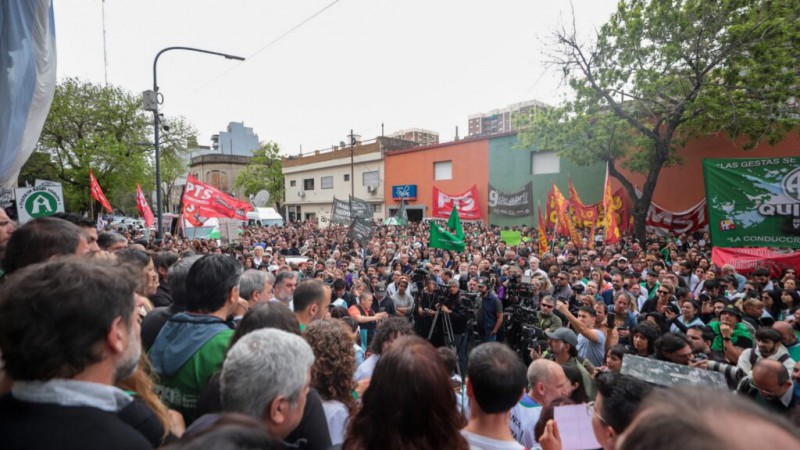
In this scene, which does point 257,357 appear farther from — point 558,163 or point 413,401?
point 558,163

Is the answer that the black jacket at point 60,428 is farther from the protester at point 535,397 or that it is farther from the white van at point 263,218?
the white van at point 263,218

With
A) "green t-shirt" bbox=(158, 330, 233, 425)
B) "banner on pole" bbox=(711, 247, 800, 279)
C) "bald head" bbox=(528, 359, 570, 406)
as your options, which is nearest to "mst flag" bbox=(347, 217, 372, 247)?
"banner on pole" bbox=(711, 247, 800, 279)

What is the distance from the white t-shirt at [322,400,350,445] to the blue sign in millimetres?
26442

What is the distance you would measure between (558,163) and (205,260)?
69.9 ft

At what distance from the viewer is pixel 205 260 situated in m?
2.43

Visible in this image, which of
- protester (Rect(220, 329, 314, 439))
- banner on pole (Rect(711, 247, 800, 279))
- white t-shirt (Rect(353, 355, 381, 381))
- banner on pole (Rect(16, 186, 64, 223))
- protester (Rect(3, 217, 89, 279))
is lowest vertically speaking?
white t-shirt (Rect(353, 355, 381, 381))

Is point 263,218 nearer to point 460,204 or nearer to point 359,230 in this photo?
point 460,204

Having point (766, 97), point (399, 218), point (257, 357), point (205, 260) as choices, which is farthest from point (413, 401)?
point (399, 218)

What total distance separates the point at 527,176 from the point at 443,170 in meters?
6.35

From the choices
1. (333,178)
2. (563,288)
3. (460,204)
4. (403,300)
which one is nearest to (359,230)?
(403,300)

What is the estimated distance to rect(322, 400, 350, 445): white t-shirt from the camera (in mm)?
2018

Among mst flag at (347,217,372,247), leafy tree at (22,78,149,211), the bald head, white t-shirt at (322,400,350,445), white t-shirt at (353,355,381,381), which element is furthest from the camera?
leafy tree at (22,78,149,211)

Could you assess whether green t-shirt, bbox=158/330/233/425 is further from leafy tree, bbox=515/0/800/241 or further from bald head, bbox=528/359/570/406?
leafy tree, bbox=515/0/800/241

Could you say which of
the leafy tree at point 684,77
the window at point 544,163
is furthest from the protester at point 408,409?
the window at point 544,163
